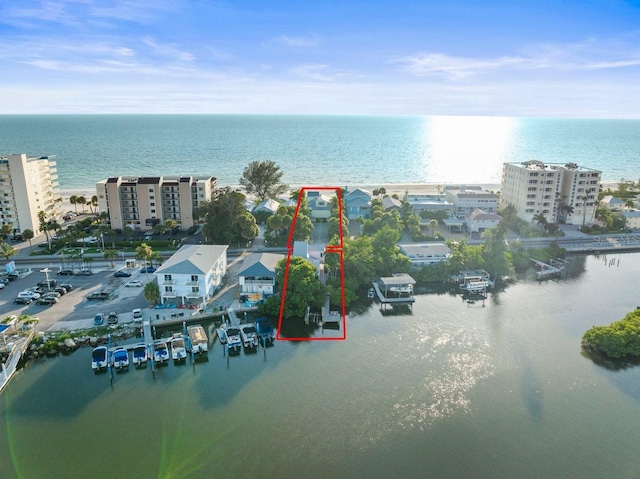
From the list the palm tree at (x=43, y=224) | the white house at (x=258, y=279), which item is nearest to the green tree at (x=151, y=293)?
the white house at (x=258, y=279)

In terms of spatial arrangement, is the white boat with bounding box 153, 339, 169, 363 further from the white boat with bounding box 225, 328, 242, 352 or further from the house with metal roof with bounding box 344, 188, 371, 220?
the house with metal roof with bounding box 344, 188, 371, 220

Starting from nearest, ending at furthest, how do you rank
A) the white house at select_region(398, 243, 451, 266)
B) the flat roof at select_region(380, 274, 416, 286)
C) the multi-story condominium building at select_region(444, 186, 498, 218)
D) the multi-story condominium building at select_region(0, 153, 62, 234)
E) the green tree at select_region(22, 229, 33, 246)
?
1. the flat roof at select_region(380, 274, 416, 286)
2. the white house at select_region(398, 243, 451, 266)
3. the green tree at select_region(22, 229, 33, 246)
4. the multi-story condominium building at select_region(0, 153, 62, 234)
5. the multi-story condominium building at select_region(444, 186, 498, 218)

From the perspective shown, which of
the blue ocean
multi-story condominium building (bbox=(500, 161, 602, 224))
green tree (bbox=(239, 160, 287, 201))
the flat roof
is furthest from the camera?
the blue ocean

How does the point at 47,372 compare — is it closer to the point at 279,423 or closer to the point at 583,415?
the point at 279,423

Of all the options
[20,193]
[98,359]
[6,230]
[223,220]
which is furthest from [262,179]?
[98,359]

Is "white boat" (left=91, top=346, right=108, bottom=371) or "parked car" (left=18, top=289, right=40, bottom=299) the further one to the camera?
"parked car" (left=18, top=289, right=40, bottom=299)

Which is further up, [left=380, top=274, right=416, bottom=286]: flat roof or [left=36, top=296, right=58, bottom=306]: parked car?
[left=380, top=274, right=416, bottom=286]: flat roof

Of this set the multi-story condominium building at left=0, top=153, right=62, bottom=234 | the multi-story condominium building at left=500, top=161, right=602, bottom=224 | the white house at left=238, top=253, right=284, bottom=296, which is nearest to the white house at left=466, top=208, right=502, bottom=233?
the multi-story condominium building at left=500, top=161, right=602, bottom=224
